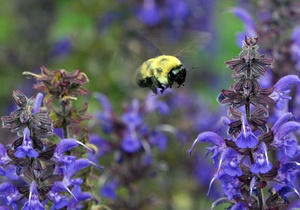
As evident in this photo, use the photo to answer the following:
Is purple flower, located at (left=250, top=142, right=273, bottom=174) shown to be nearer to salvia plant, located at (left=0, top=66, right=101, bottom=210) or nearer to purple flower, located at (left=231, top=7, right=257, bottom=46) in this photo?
salvia plant, located at (left=0, top=66, right=101, bottom=210)

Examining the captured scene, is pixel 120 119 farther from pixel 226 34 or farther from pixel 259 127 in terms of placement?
pixel 226 34

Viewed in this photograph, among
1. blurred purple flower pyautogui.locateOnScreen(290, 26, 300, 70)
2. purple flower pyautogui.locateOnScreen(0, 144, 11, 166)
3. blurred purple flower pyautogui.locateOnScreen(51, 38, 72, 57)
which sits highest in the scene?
blurred purple flower pyautogui.locateOnScreen(51, 38, 72, 57)

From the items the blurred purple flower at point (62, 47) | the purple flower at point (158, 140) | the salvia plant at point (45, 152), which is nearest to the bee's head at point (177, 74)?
the salvia plant at point (45, 152)

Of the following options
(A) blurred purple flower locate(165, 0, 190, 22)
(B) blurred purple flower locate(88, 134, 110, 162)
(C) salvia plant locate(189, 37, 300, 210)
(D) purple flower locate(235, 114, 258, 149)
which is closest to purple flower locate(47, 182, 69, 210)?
(C) salvia plant locate(189, 37, 300, 210)

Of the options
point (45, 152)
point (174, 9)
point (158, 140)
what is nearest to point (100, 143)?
point (158, 140)

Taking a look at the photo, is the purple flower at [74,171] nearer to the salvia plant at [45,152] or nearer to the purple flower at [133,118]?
the salvia plant at [45,152]

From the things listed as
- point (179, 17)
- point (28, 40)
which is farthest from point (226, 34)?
point (28, 40)

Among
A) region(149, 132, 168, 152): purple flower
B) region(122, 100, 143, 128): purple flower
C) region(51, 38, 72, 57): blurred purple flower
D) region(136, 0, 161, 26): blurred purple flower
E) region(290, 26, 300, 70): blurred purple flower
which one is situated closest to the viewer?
region(290, 26, 300, 70): blurred purple flower
